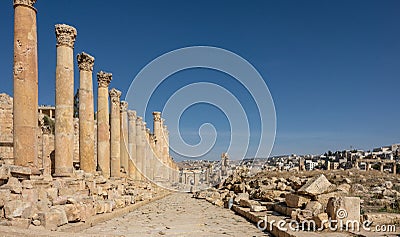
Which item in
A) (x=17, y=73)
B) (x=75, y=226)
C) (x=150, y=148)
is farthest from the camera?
(x=150, y=148)

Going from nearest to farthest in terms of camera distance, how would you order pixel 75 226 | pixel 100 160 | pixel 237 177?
1. pixel 75 226
2. pixel 100 160
3. pixel 237 177

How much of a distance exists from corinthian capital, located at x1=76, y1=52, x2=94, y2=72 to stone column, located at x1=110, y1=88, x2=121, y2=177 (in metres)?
4.52

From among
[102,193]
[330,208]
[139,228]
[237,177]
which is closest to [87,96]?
[102,193]

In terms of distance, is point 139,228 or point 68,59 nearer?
point 139,228

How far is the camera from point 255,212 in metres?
10.8

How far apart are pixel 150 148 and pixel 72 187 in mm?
22013

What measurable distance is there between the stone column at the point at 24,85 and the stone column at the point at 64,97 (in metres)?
1.83

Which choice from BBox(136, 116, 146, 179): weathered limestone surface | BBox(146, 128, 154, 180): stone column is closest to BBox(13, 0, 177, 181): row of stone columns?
BBox(136, 116, 146, 179): weathered limestone surface

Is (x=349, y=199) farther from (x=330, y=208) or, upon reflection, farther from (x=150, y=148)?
(x=150, y=148)

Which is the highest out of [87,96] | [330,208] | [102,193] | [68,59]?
[68,59]

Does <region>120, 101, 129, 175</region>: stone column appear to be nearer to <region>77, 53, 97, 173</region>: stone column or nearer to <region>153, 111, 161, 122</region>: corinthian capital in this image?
<region>77, 53, 97, 173</region>: stone column

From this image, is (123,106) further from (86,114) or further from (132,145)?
(86,114)

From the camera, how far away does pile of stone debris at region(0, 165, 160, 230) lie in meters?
6.78
